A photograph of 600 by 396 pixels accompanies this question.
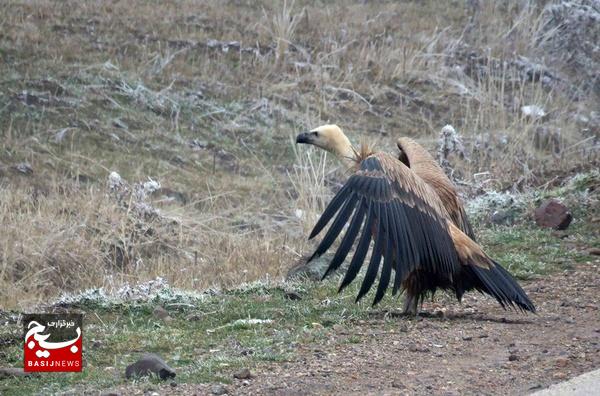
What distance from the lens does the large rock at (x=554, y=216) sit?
9297 mm

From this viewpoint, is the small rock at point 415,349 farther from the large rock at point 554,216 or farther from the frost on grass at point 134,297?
the large rock at point 554,216

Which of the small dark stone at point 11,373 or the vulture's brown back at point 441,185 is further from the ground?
the vulture's brown back at point 441,185

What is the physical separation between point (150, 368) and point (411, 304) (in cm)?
201

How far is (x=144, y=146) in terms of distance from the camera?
1333 cm

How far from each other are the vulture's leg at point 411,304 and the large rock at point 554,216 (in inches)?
111

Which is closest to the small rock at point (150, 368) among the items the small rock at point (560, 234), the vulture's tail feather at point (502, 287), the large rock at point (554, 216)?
the vulture's tail feather at point (502, 287)

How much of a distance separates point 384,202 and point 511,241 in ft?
9.26

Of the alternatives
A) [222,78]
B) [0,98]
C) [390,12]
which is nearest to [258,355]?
[0,98]

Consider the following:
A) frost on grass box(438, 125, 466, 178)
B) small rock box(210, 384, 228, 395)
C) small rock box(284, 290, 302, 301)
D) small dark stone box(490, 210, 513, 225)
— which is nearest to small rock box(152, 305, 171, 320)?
small rock box(284, 290, 302, 301)

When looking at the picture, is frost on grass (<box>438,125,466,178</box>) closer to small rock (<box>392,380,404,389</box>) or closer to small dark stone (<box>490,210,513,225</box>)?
small dark stone (<box>490,210,513,225</box>)

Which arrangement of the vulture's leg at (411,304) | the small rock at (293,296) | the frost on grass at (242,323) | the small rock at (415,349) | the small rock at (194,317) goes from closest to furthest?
1. the small rock at (415,349)
2. the frost on grass at (242,323)
3. the vulture's leg at (411,304)
4. the small rock at (194,317)
5. the small rock at (293,296)

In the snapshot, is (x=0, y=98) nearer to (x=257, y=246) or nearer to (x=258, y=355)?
(x=257, y=246)

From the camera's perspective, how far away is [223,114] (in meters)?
14.5

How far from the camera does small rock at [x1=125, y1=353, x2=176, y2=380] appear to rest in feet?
17.8
